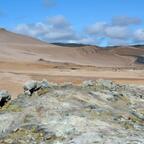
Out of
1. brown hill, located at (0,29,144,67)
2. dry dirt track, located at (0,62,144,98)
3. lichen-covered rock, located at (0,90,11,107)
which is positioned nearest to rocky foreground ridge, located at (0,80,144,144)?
lichen-covered rock, located at (0,90,11,107)

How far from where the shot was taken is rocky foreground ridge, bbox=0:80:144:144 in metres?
8.46

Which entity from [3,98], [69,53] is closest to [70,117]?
[3,98]

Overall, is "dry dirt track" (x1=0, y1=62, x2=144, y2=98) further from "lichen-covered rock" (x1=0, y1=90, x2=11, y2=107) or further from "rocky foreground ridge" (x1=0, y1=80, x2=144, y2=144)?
"rocky foreground ridge" (x1=0, y1=80, x2=144, y2=144)

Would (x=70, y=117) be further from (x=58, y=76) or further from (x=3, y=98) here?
(x=58, y=76)

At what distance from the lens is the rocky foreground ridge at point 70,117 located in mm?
8461

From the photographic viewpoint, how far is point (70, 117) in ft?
30.1

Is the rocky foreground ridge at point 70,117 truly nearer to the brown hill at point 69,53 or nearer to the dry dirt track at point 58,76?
the dry dirt track at point 58,76

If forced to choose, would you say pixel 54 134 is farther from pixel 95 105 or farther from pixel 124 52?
pixel 124 52

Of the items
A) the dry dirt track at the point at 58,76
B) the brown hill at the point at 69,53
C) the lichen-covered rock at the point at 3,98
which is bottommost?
the dry dirt track at the point at 58,76

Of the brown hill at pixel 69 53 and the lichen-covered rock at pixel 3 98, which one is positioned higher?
the brown hill at pixel 69 53

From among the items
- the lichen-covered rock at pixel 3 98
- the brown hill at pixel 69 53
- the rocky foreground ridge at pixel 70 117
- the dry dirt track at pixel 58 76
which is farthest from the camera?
the brown hill at pixel 69 53

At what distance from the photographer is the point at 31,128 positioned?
8.96 metres

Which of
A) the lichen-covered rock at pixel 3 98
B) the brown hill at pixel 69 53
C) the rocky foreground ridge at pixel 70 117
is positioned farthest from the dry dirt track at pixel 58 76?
the brown hill at pixel 69 53

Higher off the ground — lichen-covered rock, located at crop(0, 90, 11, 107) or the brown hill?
the brown hill
